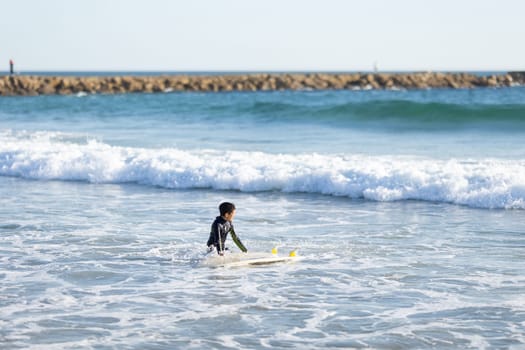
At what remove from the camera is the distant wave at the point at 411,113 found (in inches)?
1129

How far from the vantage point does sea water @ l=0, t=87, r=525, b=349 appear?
682 cm

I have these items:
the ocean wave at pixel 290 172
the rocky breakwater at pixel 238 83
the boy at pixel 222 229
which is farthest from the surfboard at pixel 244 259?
the rocky breakwater at pixel 238 83

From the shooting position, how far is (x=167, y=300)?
25.1 ft

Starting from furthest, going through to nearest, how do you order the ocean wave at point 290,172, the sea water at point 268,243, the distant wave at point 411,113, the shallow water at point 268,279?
the distant wave at point 411,113 → the ocean wave at point 290,172 → the sea water at point 268,243 → the shallow water at point 268,279

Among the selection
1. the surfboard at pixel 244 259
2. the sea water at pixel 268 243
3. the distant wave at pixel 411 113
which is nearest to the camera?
the sea water at pixel 268 243

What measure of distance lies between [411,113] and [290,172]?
53.7 feet

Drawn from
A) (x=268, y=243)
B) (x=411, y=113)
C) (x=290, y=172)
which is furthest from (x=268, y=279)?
(x=411, y=113)

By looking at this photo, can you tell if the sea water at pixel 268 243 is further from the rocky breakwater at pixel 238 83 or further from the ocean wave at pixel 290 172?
the rocky breakwater at pixel 238 83

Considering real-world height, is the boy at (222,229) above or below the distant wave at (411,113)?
below

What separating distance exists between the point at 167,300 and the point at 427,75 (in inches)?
2690

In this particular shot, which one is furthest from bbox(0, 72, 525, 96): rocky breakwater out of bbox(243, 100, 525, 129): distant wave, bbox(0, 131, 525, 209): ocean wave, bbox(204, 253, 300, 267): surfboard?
bbox(204, 253, 300, 267): surfboard

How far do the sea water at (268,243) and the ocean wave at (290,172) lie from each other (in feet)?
0.13

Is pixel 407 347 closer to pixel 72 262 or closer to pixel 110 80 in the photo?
pixel 72 262

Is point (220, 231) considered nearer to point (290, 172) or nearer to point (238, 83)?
point (290, 172)
